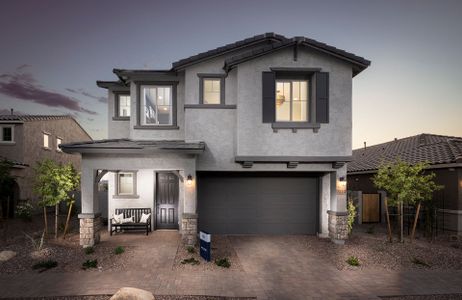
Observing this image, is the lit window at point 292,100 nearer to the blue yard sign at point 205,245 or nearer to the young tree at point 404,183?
the young tree at point 404,183

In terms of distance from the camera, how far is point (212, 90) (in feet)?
35.5

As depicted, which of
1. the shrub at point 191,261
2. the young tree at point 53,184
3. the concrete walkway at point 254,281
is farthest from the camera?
the young tree at point 53,184

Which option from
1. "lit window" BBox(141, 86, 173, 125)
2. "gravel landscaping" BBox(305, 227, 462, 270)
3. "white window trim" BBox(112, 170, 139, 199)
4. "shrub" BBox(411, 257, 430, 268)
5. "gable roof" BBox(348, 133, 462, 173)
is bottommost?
"gravel landscaping" BBox(305, 227, 462, 270)

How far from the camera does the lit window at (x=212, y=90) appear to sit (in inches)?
424

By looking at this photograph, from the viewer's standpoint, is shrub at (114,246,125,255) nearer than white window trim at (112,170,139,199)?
Yes

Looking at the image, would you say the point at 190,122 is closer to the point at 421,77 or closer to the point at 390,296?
the point at 390,296

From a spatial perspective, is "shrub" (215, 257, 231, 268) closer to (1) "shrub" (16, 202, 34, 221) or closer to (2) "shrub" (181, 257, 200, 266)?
(2) "shrub" (181, 257, 200, 266)

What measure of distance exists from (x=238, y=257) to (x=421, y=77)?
16.9m

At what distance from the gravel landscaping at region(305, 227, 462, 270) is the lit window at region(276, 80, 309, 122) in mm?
5147

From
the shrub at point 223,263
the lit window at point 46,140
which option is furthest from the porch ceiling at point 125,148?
the lit window at point 46,140

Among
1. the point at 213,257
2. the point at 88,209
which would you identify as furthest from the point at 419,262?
the point at 88,209

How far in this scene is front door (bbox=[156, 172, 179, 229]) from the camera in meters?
12.6

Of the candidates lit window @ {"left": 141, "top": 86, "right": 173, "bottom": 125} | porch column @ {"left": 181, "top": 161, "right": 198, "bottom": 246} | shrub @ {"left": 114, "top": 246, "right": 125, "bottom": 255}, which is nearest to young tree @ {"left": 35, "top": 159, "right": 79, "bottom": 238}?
shrub @ {"left": 114, "top": 246, "right": 125, "bottom": 255}

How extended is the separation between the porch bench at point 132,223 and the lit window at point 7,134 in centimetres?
1129
